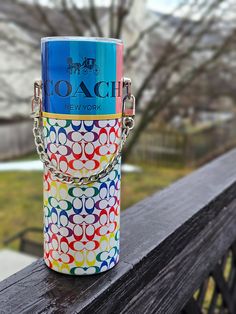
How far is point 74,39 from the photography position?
0.53m

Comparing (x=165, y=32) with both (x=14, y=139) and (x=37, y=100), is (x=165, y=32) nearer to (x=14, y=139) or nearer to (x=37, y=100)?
(x=14, y=139)

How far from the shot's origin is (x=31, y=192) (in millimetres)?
5926

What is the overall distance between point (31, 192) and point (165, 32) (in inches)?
124

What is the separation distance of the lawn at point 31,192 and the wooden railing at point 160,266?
3.41 meters

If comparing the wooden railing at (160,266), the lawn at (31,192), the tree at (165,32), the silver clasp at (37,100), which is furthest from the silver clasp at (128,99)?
the tree at (165,32)

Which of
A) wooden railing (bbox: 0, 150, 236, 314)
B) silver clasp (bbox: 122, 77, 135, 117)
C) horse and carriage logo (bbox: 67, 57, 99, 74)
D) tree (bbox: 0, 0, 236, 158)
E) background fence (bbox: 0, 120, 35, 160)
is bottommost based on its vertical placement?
background fence (bbox: 0, 120, 35, 160)

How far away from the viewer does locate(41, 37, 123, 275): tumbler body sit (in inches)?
21.0

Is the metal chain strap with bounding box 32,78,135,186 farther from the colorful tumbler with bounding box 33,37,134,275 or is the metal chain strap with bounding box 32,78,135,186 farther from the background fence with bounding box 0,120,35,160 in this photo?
the background fence with bounding box 0,120,35,160

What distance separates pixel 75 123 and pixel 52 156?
2.6 inches

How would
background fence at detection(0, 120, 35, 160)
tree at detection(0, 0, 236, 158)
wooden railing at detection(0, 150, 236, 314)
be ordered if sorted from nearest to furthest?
wooden railing at detection(0, 150, 236, 314), tree at detection(0, 0, 236, 158), background fence at detection(0, 120, 35, 160)

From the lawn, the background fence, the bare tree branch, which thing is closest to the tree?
the bare tree branch

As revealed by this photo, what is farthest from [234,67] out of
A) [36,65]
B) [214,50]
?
[36,65]

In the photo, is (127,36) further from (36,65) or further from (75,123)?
(75,123)

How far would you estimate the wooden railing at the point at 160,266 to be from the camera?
1.73ft
